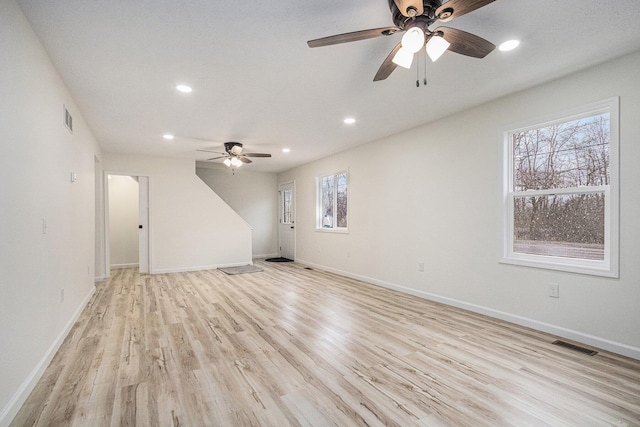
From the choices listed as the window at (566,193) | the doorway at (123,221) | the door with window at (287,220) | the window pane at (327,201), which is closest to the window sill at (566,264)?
the window at (566,193)

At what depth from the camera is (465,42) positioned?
1872 mm

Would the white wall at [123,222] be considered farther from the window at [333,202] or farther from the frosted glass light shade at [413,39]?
the frosted glass light shade at [413,39]

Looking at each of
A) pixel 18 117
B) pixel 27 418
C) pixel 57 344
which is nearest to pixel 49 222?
pixel 18 117

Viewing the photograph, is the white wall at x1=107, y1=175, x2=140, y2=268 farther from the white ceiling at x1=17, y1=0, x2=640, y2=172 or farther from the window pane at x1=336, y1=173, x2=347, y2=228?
the window pane at x1=336, y1=173, x2=347, y2=228

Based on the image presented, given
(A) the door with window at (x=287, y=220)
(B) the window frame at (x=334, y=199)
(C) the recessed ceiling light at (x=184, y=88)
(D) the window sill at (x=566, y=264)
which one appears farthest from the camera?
(A) the door with window at (x=287, y=220)

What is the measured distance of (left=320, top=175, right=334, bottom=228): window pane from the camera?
6.68m

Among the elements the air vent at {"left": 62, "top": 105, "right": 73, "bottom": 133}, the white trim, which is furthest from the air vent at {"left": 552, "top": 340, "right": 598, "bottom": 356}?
the white trim

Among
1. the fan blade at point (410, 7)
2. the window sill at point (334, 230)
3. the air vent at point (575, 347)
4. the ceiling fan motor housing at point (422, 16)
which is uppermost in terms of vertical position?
the ceiling fan motor housing at point (422, 16)

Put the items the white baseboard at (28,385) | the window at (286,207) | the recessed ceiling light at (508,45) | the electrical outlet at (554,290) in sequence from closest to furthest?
the white baseboard at (28,385) → the recessed ceiling light at (508,45) → the electrical outlet at (554,290) → the window at (286,207)

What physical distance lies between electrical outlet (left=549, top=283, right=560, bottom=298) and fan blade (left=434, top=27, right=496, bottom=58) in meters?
2.34

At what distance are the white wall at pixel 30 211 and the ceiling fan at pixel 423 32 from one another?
1.83 metres

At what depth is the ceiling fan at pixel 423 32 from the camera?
5.30 feet

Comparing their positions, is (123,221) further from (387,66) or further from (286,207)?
(387,66)

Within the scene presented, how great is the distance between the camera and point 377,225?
17.0 ft
